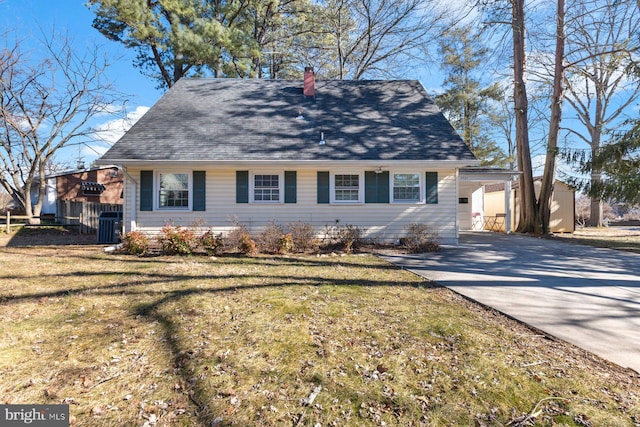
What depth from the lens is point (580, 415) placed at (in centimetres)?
218

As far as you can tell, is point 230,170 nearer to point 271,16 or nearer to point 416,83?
point 416,83

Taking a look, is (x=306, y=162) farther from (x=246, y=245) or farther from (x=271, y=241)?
(x=246, y=245)

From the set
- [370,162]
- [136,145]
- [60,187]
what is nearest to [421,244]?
[370,162]

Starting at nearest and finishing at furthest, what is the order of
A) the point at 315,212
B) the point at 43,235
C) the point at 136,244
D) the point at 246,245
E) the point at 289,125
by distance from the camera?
the point at 136,244
the point at 246,245
the point at 315,212
the point at 289,125
the point at 43,235

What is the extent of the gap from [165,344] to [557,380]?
362cm

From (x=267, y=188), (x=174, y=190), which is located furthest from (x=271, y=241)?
(x=174, y=190)

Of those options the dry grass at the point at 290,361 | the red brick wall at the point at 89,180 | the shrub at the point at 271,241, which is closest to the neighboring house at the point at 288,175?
the shrub at the point at 271,241

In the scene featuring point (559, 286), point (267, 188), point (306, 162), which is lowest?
point (559, 286)

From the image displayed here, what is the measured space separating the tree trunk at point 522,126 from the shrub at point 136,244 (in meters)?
15.7

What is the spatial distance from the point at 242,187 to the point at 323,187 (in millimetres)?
2653

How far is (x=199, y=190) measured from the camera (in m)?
10.2

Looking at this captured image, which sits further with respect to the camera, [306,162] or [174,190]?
[174,190]

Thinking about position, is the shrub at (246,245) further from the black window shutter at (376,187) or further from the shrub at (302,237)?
the black window shutter at (376,187)

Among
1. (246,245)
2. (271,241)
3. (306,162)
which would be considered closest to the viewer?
(246,245)
